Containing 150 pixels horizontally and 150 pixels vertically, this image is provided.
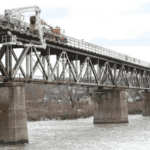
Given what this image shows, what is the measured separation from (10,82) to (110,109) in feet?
108

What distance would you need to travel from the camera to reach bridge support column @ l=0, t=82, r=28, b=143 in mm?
35156

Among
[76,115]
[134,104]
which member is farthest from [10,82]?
[134,104]

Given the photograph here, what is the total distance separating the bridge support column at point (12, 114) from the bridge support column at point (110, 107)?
1240 inches

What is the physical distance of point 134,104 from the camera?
4427 inches

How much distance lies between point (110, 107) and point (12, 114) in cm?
3321

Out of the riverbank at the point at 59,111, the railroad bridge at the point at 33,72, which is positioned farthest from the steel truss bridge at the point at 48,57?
the riverbank at the point at 59,111

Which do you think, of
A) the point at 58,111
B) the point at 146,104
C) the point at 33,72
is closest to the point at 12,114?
the point at 33,72

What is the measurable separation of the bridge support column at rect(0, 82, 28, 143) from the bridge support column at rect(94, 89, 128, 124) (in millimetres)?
31489

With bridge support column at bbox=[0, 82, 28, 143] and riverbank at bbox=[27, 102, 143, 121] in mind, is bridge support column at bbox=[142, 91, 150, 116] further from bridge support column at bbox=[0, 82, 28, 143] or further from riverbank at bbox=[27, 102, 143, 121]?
bridge support column at bbox=[0, 82, 28, 143]

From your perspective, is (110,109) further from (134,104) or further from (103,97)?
(134,104)

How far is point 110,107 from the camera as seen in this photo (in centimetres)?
6594

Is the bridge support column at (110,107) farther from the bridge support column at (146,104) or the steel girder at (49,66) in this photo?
the bridge support column at (146,104)

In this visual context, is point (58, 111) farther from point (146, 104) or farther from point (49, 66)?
point (49, 66)

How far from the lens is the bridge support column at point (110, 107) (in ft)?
→ 214
